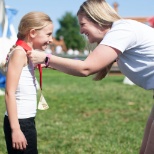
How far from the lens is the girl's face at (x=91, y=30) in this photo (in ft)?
8.41

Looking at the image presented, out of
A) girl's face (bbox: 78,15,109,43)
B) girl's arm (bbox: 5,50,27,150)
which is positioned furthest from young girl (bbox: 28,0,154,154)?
girl's arm (bbox: 5,50,27,150)

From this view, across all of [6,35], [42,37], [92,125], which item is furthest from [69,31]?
[42,37]

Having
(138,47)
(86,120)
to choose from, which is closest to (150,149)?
(138,47)

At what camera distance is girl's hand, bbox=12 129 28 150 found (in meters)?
2.65

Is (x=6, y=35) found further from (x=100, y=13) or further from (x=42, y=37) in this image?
(x=100, y=13)

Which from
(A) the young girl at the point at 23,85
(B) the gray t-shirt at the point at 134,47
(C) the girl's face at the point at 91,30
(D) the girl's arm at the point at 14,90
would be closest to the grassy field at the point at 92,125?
(A) the young girl at the point at 23,85

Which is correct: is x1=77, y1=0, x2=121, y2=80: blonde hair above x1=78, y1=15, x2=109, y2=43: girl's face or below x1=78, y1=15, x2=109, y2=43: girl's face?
above

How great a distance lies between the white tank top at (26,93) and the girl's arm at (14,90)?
103 mm

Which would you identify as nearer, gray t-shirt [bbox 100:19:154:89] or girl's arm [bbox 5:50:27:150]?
gray t-shirt [bbox 100:19:154:89]

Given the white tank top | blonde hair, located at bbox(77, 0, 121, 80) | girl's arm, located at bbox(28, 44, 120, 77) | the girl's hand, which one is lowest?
the girl's hand

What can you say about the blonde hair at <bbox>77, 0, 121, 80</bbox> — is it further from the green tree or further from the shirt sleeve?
the green tree

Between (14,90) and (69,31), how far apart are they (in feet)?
293

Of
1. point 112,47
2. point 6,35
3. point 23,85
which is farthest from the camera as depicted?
point 6,35

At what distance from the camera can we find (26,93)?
2.80 metres
